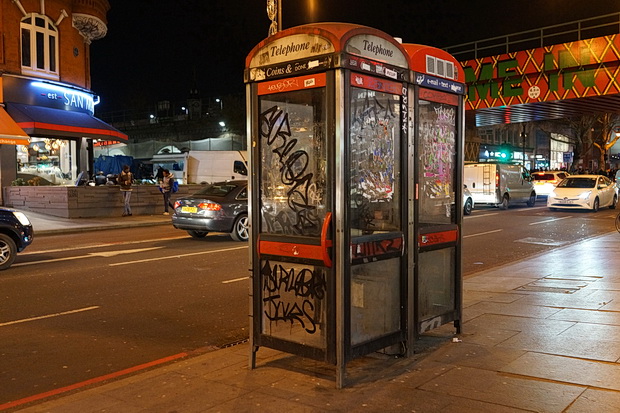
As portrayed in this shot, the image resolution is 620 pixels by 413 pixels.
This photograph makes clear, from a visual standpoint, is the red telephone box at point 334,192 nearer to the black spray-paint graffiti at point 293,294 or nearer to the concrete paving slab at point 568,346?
the black spray-paint graffiti at point 293,294

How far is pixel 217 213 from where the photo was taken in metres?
15.1

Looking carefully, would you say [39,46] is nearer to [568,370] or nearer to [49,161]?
[49,161]

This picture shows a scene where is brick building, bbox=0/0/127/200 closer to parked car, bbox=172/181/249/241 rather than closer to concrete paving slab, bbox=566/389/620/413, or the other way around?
parked car, bbox=172/181/249/241

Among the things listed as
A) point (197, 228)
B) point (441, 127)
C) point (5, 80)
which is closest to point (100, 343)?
point (441, 127)

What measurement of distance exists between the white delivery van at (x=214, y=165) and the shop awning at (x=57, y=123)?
4175mm

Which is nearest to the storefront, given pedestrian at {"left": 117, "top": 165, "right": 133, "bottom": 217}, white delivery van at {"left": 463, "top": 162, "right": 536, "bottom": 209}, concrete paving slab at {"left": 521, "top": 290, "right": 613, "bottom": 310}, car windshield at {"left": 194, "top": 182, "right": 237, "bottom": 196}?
pedestrian at {"left": 117, "top": 165, "right": 133, "bottom": 217}

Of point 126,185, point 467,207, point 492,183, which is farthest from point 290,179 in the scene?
point 492,183

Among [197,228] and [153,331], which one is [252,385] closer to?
[153,331]

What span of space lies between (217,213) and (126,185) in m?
9.20

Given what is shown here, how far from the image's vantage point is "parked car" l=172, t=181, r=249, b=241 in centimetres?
1509

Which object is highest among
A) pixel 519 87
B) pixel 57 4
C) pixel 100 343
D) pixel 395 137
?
pixel 57 4

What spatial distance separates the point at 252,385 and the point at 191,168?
2696 cm

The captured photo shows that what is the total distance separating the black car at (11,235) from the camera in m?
11.2

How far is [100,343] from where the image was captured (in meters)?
6.62
